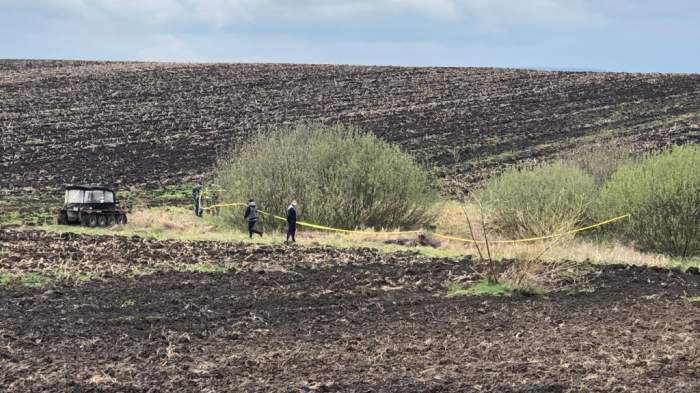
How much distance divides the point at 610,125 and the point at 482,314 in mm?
42953

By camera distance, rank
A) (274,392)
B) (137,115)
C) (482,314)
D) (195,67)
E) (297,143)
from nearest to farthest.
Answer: (274,392) → (482,314) → (297,143) → (137,115) → (195,67)

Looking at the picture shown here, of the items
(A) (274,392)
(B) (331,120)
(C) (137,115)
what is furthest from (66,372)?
(C) (137,115)

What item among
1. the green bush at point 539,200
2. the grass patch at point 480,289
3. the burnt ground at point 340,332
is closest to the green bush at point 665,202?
the green bush at point 539,200

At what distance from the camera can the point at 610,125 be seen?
56375 mm

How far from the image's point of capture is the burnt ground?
11336mm

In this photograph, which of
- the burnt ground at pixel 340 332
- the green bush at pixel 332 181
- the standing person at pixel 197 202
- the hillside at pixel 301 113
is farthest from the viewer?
the hillside at pixel 301 113

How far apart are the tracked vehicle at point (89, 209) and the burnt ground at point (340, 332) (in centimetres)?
1061

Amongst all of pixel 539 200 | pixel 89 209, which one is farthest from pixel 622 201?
pixel 89 209

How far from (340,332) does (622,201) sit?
18.3 metres

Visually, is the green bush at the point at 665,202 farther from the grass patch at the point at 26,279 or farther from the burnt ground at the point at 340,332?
the grass patch at the point at 26,279

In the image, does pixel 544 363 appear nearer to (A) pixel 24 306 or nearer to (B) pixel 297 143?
(A) pixel 24 306

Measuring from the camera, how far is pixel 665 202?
94.4 ft

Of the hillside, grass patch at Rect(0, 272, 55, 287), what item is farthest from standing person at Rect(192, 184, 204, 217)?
grass patch at Rect(0, 272, 55, 287)

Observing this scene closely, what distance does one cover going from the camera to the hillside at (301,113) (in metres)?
49.3
